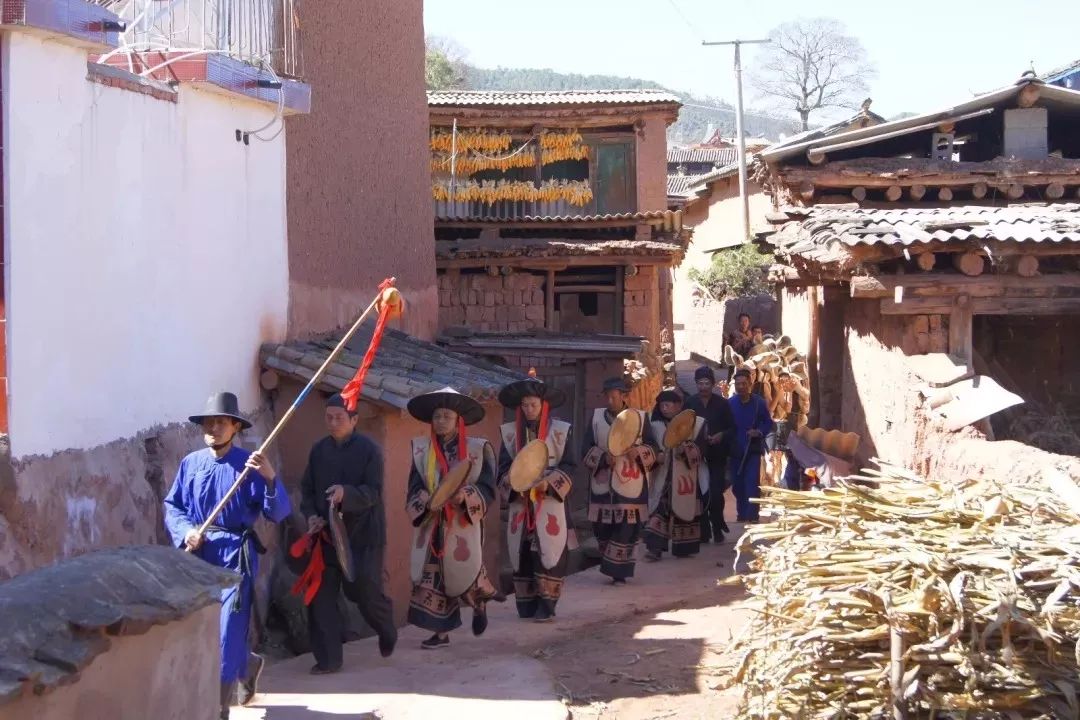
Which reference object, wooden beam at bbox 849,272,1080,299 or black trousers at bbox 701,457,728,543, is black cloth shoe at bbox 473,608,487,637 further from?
black trousers at bbox 701,457,728,543

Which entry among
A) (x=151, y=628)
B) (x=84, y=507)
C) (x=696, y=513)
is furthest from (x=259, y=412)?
(x=151, y=628)

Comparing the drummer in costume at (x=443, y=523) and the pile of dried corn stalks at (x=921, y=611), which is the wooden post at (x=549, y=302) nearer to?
the drummer in costume at (x=443, y=523)

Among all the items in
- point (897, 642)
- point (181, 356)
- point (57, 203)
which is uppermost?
point (57, 203)

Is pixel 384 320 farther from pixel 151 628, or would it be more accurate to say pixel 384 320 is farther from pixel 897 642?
pixel 897 642

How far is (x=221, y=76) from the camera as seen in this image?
29.0 ft

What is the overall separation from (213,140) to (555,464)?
10.8ft

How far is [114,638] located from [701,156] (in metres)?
48.9

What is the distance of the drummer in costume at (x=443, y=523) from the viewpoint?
27.0 feet

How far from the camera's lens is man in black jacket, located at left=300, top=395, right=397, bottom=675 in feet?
24.9

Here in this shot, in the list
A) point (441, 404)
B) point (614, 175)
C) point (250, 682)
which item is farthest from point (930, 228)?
point (614, 175)

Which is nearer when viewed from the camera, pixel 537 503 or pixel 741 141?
pixel 537 503

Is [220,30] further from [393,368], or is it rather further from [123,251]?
[393,368]

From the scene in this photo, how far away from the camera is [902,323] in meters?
9.85

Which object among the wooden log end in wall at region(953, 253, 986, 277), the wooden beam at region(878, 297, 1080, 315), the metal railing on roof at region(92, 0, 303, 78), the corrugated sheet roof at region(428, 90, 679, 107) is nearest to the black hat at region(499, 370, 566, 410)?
the wooden beam at region(878, 297, 1080, 315)
